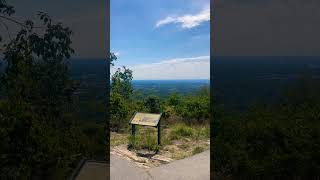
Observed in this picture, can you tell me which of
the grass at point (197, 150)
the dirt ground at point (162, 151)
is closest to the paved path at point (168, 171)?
the dirt ground at point (162, 151)

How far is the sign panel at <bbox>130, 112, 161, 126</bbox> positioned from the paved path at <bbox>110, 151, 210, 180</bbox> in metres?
1.13

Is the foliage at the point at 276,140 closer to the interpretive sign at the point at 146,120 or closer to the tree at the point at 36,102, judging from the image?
the tree at the point at 36,102

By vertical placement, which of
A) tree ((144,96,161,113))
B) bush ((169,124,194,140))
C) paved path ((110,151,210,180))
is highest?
tree ((144,96,161,113))

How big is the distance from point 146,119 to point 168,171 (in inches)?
74.1

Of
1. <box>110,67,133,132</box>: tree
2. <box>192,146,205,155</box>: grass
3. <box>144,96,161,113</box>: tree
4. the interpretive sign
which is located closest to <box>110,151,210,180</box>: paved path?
<box>192,146,205,155</box>: grass

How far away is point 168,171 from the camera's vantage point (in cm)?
531

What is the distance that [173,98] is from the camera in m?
9.16

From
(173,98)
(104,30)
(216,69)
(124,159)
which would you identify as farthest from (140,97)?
(104,30)

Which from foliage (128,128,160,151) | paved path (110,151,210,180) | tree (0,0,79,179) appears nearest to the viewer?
tree (0,0,79,179)

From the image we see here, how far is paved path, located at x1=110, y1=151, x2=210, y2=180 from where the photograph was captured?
16.7 feet

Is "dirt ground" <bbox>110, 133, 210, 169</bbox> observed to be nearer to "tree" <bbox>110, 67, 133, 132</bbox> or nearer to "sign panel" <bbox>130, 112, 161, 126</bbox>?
"sign panel" <bbox>130, 112, 161, 126</bbox>

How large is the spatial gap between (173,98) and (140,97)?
75cm

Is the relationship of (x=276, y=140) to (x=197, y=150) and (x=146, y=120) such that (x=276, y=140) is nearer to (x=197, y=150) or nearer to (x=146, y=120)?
(x=197, y=150)

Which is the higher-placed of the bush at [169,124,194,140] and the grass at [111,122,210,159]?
the bush at [169,124,194,140]
